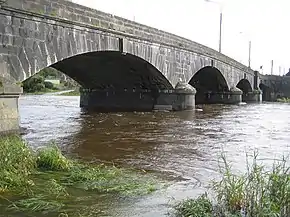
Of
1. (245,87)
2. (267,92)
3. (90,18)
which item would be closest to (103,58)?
(90,18)

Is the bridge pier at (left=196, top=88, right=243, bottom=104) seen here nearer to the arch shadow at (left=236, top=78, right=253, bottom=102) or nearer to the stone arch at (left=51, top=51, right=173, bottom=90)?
the arch shadow at (left=236, top=78, right=253, bottom=102)

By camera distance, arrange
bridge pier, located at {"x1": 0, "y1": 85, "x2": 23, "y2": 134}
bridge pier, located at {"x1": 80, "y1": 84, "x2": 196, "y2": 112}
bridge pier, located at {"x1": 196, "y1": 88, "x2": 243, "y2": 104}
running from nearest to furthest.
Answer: bridge pier, located at {"x1": 0, "y1": 85, "x2": 23, "y2": 134}
bridge pier, located at {"x1": 80, "y1": 84, "x2": 196, "y2": 112}
bridge pier, located at {"x1": 196, "y1": 88, "x2": 243, "y2": 104}

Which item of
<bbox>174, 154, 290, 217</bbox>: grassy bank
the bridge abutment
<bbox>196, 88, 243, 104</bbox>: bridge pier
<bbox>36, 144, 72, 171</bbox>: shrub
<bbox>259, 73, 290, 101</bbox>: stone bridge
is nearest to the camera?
<bbox>174, 154, 290, 217</bbox>: grassy bank

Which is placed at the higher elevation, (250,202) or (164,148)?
(250,202)

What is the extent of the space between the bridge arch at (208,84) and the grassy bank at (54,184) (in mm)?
32297

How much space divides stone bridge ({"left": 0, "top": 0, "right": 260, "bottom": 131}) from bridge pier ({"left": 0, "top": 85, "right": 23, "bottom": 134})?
27mm

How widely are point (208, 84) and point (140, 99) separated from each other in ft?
53.0

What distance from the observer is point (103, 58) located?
23734 mm

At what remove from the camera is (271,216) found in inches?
189

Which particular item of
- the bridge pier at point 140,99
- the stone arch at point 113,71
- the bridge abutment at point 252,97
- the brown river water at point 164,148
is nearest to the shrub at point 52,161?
the brown river water at point 164,148

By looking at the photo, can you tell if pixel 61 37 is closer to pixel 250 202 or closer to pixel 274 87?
pixel 250 202

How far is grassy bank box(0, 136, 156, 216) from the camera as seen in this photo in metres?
5.76

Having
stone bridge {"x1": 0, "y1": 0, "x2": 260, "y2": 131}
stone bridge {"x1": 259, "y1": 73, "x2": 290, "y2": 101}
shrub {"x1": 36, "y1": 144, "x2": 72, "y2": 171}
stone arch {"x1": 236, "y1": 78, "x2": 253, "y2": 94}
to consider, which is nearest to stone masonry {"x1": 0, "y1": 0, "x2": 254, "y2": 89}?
stone bridge {"x1": 0, "y1": 0, "x2": 260, "y2": 131}

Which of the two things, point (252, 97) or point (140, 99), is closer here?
point (140, 99)
